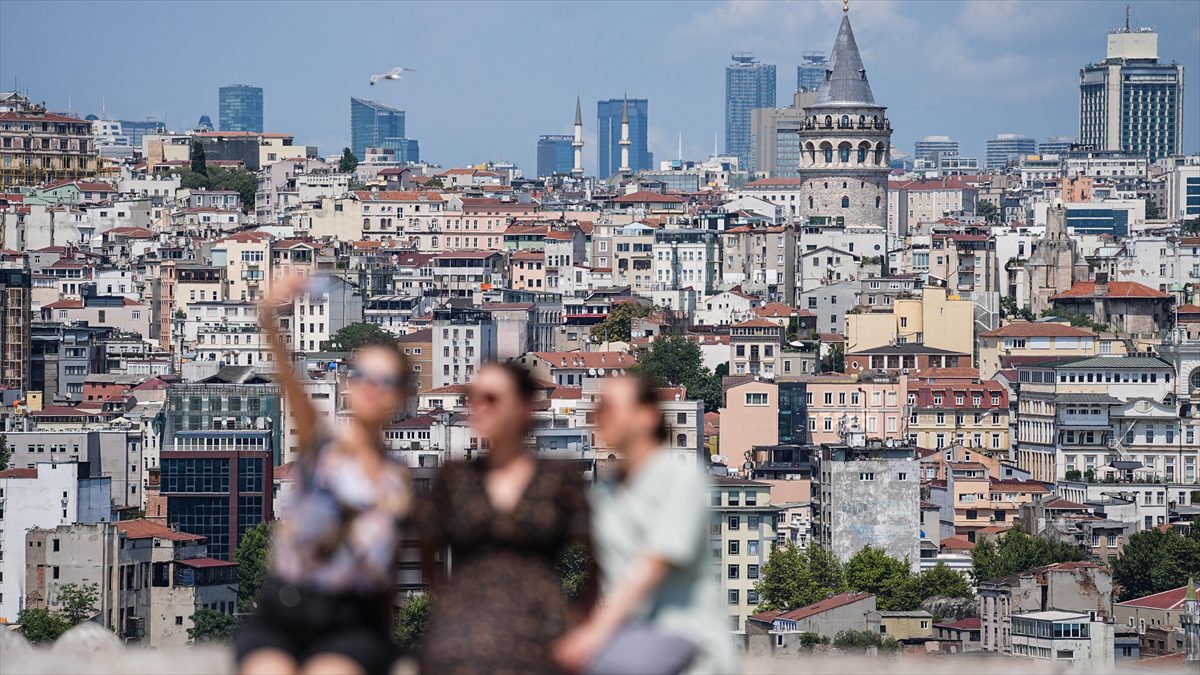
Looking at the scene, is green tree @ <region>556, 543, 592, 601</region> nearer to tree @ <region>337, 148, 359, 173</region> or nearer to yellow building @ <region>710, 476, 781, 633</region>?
yellow building @ <region>710, 476, 781, 633</region>

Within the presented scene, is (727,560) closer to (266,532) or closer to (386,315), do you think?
(266,532)

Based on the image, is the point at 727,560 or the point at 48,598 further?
the point at 727,560

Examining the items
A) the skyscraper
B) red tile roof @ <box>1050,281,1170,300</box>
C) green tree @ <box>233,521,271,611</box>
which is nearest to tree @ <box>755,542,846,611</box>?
green tree @ <box>233,521,271,611</box>

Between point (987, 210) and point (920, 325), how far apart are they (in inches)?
2155

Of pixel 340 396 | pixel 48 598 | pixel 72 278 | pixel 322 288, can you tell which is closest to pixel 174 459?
pixel 340 396

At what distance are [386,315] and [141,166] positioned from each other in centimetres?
3719

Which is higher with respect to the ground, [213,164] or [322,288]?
[213,164]

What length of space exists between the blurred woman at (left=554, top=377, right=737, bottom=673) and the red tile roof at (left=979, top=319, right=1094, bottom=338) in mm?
58792

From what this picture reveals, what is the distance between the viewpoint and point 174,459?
4866 cm

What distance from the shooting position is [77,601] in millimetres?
39125

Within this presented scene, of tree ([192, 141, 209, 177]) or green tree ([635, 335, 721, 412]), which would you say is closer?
green tree ([635, 335, 721, 412])

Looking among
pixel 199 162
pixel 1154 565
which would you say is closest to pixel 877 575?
pixel 1154 565

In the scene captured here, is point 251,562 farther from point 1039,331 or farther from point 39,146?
point 39,146

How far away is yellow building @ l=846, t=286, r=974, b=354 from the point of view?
67.4m
